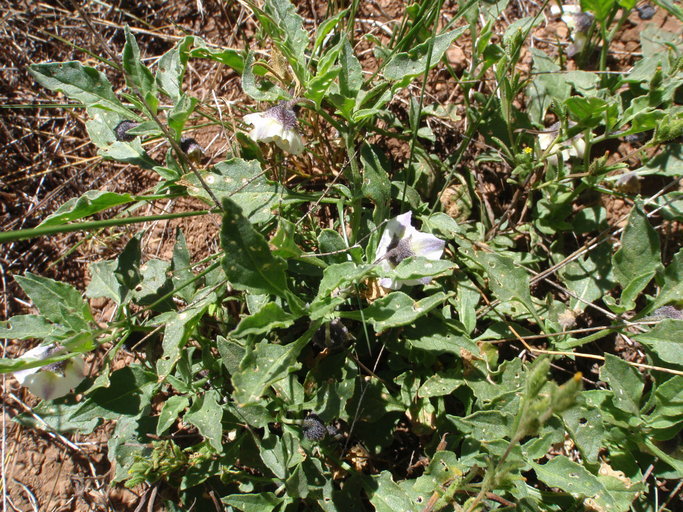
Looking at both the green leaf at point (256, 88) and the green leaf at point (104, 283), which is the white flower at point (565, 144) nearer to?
the green leaf at point (256, 88)

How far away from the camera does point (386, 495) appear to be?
2.02 meters

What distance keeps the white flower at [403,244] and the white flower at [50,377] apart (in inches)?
51.1

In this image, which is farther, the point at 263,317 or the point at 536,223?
the point at 536,223

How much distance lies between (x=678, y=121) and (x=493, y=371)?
1.19 meters

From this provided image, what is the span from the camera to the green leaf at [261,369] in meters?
1.53

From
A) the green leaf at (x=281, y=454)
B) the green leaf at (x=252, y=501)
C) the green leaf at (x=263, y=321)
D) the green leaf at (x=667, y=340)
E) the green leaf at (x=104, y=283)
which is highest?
the green leaf at (x=263, y=321)

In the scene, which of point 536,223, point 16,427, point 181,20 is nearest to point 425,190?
point 536,223

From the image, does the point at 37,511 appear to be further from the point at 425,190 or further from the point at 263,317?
the point at 425,190

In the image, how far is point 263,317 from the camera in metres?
1.64

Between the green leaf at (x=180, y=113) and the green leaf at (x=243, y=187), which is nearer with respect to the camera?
the green leaf at (x=180, y=113)

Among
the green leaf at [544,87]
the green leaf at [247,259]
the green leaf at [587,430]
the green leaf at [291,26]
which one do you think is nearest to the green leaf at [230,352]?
the green leaf at [247,259]

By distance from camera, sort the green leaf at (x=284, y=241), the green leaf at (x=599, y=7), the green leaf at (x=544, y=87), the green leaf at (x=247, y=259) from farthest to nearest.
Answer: the green leaf at (x=544, y=87) → the green leaf at (x=599, y=7) → the green leaf at (x=284, y=241) → the green leaf at (x=247, y=259)

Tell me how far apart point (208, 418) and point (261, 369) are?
0.44m

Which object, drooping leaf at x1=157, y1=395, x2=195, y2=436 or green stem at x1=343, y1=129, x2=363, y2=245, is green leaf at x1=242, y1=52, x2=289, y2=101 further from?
drooping leaf at x1=157, y1=395, x2=195, y2=436
